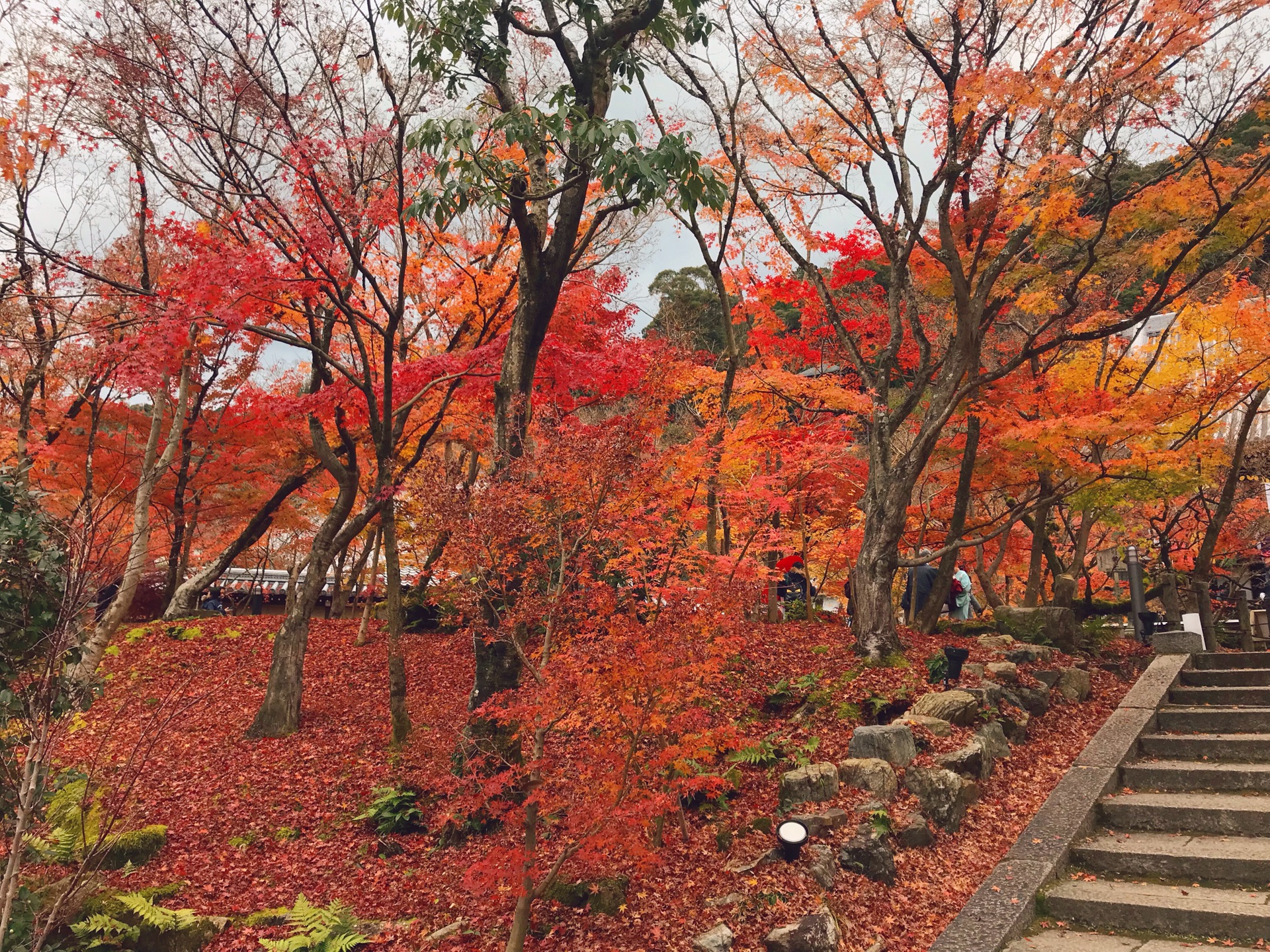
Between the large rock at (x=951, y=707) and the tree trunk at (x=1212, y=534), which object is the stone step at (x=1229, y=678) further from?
the large rock at (x=951, y=707)

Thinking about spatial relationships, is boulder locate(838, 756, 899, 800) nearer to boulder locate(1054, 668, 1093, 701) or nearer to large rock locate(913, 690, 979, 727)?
large rock locate(913, 690, 979, 727)

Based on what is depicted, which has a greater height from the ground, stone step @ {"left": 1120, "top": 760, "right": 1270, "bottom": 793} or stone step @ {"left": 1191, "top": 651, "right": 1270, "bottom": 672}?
stone step @ {"left": 1191, "top": 651, "right": 1270, "bottom": 672}

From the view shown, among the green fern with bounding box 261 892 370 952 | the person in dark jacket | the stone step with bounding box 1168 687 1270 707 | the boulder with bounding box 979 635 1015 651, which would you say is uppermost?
the person in dark jacket

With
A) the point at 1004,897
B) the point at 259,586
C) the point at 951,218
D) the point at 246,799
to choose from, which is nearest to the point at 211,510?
the point at 259,586

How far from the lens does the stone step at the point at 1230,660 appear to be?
29.9 ft

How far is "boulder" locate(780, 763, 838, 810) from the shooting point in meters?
6.52

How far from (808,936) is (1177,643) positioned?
26.5 feet

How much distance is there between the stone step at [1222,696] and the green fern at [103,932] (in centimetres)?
1020

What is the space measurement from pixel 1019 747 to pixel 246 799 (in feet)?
27.5

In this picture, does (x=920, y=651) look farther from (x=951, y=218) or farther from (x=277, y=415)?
(x=277, y=415)

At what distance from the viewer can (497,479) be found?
20.8 feet

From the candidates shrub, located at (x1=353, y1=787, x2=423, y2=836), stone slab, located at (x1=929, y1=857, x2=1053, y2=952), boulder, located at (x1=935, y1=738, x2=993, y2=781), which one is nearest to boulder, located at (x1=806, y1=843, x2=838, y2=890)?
stone slab, located at (x1=929, y1=857, x2=1053, y2=952)

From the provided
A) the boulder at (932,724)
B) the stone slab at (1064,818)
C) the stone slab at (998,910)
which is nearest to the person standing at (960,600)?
the boulder at (932,724)

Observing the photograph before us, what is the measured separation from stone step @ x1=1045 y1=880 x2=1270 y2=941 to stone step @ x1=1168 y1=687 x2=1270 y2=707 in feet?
12.6
